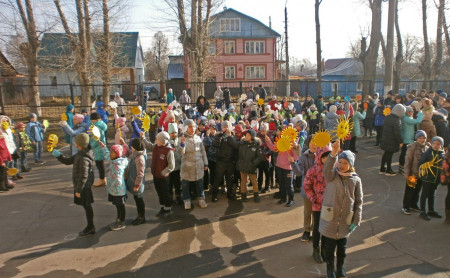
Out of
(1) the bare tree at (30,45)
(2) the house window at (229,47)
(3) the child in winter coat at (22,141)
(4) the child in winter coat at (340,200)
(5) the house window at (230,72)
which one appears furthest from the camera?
(2) the house window at (229,47)

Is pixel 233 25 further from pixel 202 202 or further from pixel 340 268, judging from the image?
pixel 340 268

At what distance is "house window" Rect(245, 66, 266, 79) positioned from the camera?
1598 inches

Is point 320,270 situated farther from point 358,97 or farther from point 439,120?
point 358,97

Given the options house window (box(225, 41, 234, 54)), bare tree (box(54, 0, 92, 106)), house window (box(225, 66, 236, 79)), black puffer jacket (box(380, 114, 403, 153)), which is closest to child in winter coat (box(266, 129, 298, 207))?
black puffer jacket (box(380, 114, 403, 153))

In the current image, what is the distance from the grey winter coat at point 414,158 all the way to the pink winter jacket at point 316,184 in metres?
2.41

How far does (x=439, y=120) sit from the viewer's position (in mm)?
8398

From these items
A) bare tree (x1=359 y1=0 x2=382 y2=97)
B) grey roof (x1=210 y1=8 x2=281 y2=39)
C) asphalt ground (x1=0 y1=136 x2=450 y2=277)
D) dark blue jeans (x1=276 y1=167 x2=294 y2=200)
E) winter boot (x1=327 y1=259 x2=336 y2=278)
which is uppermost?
grey roof (x1=210 y1=8 x2=281 y2=39)

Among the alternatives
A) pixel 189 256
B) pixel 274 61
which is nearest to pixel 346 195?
pixel 189 256

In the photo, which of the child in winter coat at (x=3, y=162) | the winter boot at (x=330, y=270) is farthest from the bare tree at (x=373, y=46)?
the child in winter coat at (x=3, y=162)

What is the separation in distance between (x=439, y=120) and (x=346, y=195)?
20.8 feet

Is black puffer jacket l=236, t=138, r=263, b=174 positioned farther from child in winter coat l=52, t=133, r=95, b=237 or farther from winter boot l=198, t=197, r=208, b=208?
child in winter coat l=52, t=133, r=95, b=237

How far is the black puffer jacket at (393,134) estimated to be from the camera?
804 cm

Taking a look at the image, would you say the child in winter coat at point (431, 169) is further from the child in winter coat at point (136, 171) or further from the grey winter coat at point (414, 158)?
the child in winter coat at point (136, 171)

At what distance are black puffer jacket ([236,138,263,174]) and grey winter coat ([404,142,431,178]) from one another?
9.05ft
